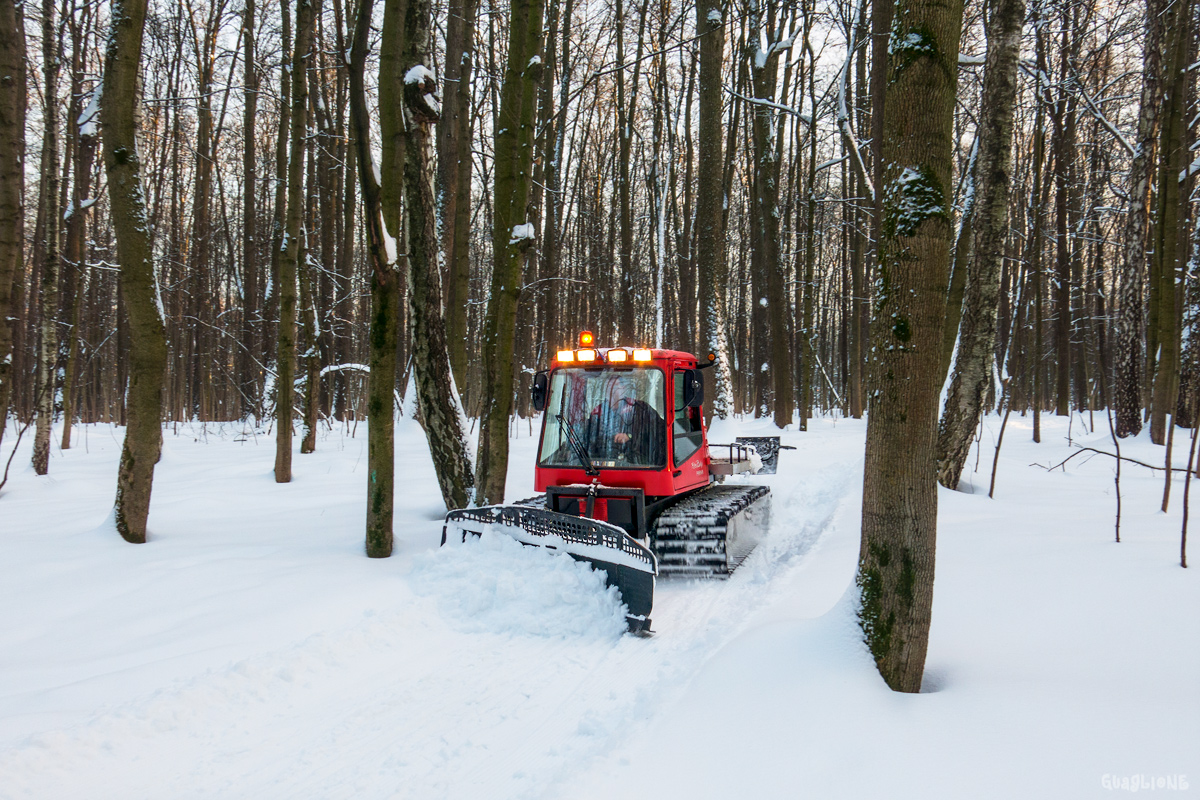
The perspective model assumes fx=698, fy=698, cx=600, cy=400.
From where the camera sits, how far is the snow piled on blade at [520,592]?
5.07 meters

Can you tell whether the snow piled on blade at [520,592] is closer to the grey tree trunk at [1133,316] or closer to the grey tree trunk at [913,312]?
the grey tree trunk at [913,312]

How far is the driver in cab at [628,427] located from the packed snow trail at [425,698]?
1.30 meters

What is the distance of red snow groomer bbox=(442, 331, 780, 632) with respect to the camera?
636 cm

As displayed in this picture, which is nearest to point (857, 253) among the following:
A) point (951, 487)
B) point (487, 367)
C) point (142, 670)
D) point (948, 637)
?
point (951, 487)

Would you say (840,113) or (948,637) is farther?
(840,113)

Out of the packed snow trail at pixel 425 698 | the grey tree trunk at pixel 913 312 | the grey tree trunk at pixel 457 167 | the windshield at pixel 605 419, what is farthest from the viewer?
the grey tree trunk at pixel 457 167

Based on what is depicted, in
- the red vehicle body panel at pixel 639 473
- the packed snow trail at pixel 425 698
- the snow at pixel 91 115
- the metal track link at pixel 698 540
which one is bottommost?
the packed snow trail at pixel 425 698

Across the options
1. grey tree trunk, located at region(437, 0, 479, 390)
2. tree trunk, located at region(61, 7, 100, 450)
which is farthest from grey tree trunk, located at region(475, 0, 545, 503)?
tree trunk, located at region(61, 7, 100, 450)

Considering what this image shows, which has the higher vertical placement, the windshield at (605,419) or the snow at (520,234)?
the snow at (520,234)

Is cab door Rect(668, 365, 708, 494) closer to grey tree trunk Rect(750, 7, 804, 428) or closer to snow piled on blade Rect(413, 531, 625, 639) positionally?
snow piled on blade Rect(413, 531, 625, 639)

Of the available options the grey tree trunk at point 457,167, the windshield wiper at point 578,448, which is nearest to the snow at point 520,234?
the windshield wiper at point 578,448

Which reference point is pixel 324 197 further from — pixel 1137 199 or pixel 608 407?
pixel 1137 199

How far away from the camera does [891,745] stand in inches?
114

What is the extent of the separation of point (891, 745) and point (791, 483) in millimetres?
9201
